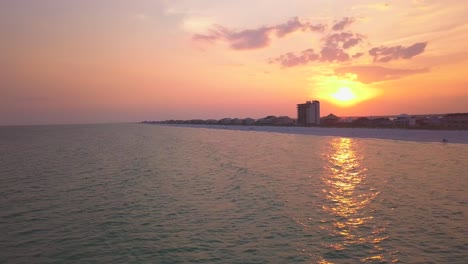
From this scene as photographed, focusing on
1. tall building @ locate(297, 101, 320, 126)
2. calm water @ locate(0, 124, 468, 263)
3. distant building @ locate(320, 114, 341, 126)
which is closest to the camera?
calm water @ locate(0, 124, 468, 263)

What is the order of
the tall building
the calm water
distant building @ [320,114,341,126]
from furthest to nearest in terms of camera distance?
the tall building, distant building @ [320,114,341,126], the calm water

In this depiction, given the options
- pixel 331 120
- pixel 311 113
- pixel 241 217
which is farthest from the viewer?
pixel 311 113

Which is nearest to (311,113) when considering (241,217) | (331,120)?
(331,120)

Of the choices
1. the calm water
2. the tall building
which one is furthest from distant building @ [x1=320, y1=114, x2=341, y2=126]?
the calm water

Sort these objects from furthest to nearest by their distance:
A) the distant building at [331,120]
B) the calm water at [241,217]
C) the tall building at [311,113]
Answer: the tall building at [311,113] → the distant building at [331,120] → the calm water at [241,217]

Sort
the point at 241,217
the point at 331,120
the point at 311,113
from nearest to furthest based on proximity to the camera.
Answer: the point at 241,217 → the point at 331,120 → the point at 311,113

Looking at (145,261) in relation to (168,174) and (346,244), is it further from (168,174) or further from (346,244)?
(168,174)

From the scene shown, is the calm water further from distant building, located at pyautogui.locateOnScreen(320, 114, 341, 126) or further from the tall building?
the tall building

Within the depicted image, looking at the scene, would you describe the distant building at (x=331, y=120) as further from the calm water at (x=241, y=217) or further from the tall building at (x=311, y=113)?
the calm water at (x=241, y=217)

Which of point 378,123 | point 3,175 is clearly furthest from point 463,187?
point 378,123

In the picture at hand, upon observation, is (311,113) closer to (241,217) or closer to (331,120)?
(331,120)

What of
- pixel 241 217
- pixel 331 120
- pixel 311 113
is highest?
pixel 311 113

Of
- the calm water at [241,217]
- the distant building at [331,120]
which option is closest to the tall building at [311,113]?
the distant building at [331,120]

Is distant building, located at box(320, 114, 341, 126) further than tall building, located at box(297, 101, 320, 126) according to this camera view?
No
